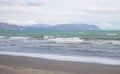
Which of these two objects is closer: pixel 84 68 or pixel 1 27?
pixel 84 68

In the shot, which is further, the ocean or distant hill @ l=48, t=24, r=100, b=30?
distant hill @ l=48, t=24, r=100, b=30

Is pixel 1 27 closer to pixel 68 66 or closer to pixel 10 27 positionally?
pixel 10 27

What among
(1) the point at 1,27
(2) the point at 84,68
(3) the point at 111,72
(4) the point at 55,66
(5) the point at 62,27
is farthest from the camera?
(5) the point at 62,27

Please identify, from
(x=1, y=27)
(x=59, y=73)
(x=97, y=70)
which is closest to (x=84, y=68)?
(x=97, y=70)

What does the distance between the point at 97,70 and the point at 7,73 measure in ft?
11.3

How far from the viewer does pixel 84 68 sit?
37.0 feet

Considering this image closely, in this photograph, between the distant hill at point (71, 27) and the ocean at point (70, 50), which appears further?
the distant hill at point (71, 27)

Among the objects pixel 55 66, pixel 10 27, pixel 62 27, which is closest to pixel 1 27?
pixel 10 27

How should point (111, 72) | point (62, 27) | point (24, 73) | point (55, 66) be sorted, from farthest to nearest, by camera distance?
point (62, 27) < point (55, 66) < point (111, 72) < point (24, 73)

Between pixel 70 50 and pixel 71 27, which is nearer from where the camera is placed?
pixel 70 50

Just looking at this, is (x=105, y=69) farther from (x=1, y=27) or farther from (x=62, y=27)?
(x=62, y=27)

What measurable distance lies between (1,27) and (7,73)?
480 ft

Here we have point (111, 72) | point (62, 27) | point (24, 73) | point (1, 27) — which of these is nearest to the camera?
point (24, 73)

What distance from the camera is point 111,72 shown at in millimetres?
10344
